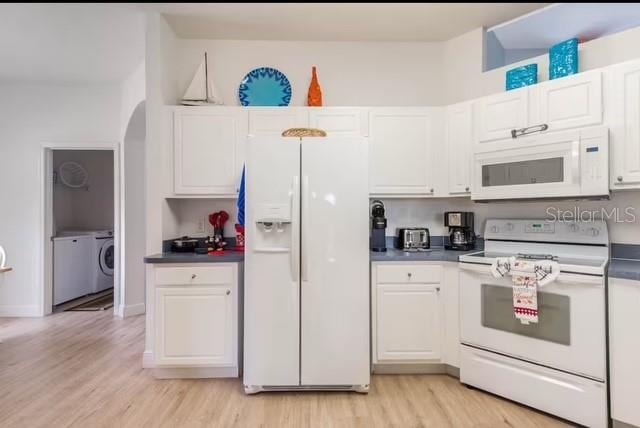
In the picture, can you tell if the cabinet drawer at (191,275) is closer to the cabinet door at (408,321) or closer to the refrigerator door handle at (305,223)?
the refrigerator door handle at (305,223)

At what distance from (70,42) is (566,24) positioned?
408cm

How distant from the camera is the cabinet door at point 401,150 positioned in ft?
9.27

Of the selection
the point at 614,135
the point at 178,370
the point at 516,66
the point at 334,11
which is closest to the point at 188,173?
the point at 178,370

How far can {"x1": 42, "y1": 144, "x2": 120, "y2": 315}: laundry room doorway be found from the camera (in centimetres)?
412

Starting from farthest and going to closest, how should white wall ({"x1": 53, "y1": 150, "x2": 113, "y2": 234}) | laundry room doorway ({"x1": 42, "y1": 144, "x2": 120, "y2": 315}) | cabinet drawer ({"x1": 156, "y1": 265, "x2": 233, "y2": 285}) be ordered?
white wall ({"x1": 53, "y1": 150, "x2": 113, "y2": 234}), laundry room doorway ({"x1": 42, "y1": 144, "x2": 120, "y2": 315}), cabinet drawer ({"x1": 156, "y1": 265, "x2": 233, "y2": 285})

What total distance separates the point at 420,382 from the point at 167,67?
305cm

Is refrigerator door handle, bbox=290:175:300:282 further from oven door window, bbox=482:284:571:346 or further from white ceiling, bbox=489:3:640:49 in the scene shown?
white ceiling, bbox=489:3:640:49

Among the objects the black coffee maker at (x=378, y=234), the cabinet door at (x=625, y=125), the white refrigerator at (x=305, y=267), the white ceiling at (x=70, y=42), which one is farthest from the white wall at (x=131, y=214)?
the cabinet door at (x=625, y=125)

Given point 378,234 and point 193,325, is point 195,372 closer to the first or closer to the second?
point 193,325

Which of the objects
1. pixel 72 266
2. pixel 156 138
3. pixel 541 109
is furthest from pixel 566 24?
pixel 72 266

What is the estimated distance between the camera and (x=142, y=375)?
2580 millimetres

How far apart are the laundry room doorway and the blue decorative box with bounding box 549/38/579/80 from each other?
425 cm

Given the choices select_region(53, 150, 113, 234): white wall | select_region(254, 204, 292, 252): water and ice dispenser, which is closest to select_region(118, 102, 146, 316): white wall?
select_region(53, 150, 113, 234): white wall

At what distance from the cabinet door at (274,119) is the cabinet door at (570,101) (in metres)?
1.63
